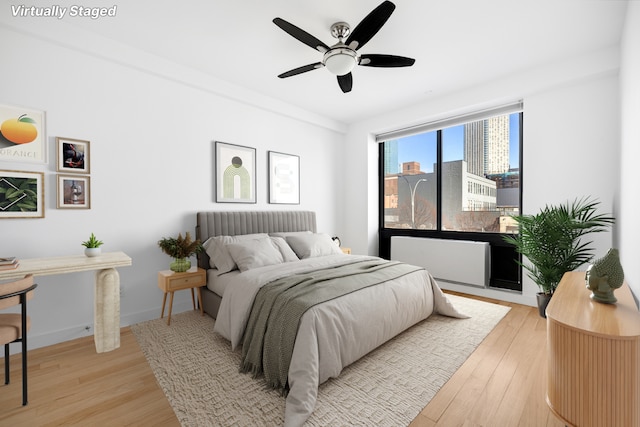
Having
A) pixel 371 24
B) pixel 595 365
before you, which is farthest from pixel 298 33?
pixel 595 365

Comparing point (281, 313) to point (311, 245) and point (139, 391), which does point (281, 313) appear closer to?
point (139, 391)

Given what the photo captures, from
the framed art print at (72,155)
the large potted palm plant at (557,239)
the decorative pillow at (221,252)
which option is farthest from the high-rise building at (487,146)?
the framed art print at (72,155)

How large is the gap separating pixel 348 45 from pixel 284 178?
244 centimetres

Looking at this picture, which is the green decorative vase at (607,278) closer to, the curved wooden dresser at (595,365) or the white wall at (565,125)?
the curved wooden dresser at (595,365)

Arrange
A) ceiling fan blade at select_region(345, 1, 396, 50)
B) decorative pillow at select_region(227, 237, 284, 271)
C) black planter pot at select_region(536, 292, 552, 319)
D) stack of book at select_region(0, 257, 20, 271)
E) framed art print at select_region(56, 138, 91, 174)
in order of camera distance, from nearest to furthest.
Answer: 1. ceiling fan blade at select_region(345, 1, 396, 50)
2. stack of book at select_region(0, 257, 20, 271)
3. framed art print at select_region(56, 138, 91, 174)
4. decorative pillow at select_region(227, 237, 284, 271)
5. black planter pot at select_region(536, 292, 552, 319)

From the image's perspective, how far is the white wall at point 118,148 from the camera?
2504 millimetres

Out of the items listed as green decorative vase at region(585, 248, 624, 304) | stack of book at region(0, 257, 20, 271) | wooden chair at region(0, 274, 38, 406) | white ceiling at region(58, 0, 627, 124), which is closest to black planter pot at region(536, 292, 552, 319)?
green decorative vase at region(585, 248, 624, 304)

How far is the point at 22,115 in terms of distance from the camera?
2.45 m

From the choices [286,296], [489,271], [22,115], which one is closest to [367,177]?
[489,271]

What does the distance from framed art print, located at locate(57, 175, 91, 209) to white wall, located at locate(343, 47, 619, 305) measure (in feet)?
14.7

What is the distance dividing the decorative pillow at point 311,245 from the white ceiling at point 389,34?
2.05m

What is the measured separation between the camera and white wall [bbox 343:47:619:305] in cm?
303

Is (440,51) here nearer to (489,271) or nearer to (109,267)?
(489,271)

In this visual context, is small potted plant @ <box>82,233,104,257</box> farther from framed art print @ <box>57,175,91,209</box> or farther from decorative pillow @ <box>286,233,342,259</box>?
decorative pillow @ <box>286,233,342,259</box>
